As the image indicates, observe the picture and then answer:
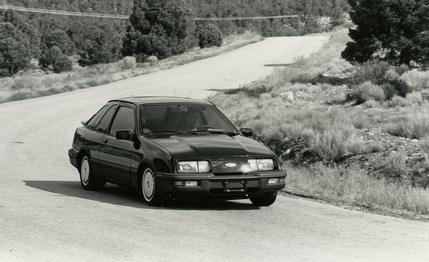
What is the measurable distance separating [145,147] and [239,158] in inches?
54.0

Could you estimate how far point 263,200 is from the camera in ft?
35.7

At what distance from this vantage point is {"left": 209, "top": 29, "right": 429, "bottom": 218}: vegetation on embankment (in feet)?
41.2

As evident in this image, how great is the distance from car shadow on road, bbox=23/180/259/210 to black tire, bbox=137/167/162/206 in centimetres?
10

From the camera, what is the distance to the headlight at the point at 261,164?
10.3 meters

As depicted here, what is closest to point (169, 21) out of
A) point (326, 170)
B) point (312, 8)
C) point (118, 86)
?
point (118, 86)

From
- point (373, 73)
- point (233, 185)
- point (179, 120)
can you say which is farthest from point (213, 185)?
point (373, 73)

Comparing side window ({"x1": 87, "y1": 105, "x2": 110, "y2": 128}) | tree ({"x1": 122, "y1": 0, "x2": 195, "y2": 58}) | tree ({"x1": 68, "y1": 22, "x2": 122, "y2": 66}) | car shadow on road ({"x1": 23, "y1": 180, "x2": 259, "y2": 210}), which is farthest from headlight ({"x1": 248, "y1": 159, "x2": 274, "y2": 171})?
tree ({"x1": 68, "y1": 22, "x2": 122, "y2": 66})

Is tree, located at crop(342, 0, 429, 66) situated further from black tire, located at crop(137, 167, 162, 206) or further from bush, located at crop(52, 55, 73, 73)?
bush, located at crop(52, 55, 73, 73)

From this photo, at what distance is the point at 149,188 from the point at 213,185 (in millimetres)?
1035

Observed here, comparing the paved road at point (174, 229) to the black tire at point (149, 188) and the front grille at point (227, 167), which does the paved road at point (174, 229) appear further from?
the front grille at point (227, 167)

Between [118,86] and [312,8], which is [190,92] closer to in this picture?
[118,86]

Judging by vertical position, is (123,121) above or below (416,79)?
above

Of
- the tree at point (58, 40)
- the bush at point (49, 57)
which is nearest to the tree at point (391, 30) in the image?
the bush at point (49, 57)

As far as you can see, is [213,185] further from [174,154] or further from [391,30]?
[391,30]
